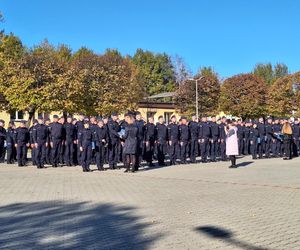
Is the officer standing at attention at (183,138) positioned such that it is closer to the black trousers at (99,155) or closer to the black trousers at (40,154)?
the black trousers at (99,155)

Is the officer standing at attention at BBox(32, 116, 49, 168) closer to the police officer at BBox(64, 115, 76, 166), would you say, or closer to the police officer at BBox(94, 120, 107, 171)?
the police officer at BBox(64, 115, 76, 166)

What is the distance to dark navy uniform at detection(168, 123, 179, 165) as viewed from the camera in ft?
64.4

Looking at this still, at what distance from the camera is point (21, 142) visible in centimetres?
1942

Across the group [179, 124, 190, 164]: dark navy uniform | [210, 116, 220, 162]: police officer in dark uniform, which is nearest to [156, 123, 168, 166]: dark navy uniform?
[179, 124, 190, 164]: dark navy uniform

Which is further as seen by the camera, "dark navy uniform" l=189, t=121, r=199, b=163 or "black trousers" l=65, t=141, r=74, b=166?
"dark navy uniform" l=189, t=121, r=199, b=163

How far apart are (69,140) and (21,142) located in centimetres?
206

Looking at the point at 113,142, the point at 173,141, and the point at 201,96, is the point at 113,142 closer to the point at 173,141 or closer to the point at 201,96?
the point at 173,141

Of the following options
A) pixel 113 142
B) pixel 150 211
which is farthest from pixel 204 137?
pixel 150 211

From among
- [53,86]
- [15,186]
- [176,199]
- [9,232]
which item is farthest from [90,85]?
[9,232]

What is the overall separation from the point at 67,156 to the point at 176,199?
9.63m

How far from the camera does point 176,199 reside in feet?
34.2

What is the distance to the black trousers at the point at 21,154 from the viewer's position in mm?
19500

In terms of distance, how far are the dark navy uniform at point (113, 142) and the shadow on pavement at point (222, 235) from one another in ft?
35.3

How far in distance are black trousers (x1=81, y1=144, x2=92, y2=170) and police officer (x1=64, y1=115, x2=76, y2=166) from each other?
2056 millimetres
